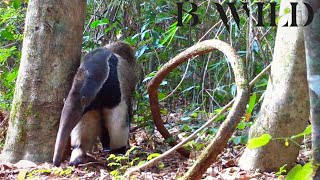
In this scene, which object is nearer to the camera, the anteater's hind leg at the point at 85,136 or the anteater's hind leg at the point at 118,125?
the anteater's hind leg at the point at 85,136

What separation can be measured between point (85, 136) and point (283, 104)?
244cm

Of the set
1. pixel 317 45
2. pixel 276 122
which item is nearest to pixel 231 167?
pixel 276 122

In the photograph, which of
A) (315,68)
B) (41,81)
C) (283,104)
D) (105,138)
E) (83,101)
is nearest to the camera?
(315,68)

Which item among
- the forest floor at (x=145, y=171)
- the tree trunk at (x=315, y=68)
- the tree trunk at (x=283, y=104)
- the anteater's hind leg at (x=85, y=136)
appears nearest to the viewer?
the tree trunk at (x=315, y=68)

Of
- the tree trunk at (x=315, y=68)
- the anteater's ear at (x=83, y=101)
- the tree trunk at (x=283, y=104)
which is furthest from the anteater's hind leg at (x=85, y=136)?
the tree trunk at (x=315, y=68)

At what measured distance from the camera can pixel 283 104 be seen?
13.4ft

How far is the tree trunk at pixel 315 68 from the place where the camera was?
1.91 metres

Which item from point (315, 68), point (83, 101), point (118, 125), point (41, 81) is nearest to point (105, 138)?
point (118, 125)

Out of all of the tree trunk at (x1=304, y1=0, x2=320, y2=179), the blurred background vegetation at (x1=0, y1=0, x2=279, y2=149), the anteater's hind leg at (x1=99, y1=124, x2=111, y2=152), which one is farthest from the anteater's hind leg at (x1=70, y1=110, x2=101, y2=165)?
the tree trunk at (x1=304, y1=0, x2=320, y2=179)

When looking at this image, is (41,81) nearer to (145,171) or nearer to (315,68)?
(145,171)

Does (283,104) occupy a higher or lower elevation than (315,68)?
lower

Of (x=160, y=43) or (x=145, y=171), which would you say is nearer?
(x=145, y=171)

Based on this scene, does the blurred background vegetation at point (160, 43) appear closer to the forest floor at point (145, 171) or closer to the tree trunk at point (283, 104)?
the forest floor at point (145, 171)

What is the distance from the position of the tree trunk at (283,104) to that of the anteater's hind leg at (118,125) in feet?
6.16
